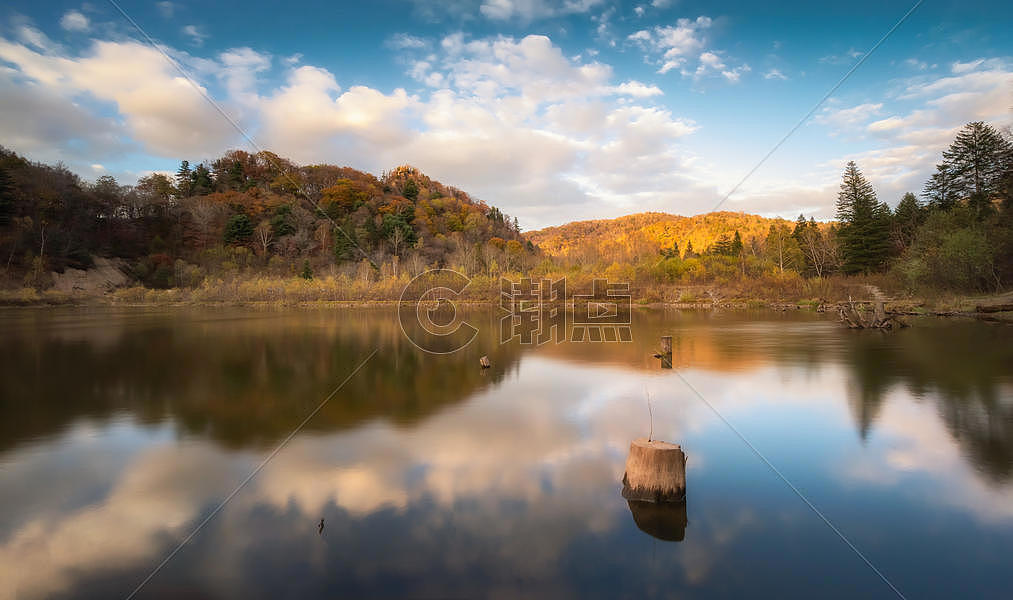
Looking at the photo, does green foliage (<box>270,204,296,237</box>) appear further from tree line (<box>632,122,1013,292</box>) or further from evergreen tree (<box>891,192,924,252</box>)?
evergreen tree (<box>891,192,924,252</box>)

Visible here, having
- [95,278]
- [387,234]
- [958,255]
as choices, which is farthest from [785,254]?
[95,278]

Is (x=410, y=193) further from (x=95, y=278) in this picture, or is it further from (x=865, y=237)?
(x=865, y=237)

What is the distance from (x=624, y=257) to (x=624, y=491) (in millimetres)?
69421

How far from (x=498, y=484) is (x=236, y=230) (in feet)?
227

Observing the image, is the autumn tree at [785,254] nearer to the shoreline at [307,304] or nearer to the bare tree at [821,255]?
the bare tree at [821,255]

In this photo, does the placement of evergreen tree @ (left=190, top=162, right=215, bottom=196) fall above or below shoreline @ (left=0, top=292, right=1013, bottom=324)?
above

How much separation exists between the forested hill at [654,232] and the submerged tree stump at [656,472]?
8125 cm

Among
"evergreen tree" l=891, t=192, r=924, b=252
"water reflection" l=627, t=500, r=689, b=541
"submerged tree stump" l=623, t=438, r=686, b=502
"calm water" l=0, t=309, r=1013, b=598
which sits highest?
"evergreen tree" l=891, t=192, r=924, b=252

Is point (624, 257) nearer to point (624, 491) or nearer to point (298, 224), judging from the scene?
point (298, 224)

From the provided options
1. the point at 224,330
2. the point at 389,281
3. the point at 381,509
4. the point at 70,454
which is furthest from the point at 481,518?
the point at 389,281

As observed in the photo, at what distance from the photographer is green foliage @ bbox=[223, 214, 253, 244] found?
64.0 m

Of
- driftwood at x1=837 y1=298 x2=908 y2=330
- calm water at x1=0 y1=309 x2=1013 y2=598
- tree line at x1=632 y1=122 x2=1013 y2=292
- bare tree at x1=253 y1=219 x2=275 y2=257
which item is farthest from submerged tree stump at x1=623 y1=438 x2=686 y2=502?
bare tree at x1=253 y1=219 x2=275 y2=257

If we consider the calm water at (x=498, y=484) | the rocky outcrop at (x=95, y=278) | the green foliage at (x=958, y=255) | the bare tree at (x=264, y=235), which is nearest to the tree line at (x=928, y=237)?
the green foliage at (x=958, y=255)

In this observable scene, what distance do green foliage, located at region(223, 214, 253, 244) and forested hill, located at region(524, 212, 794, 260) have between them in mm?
53500
